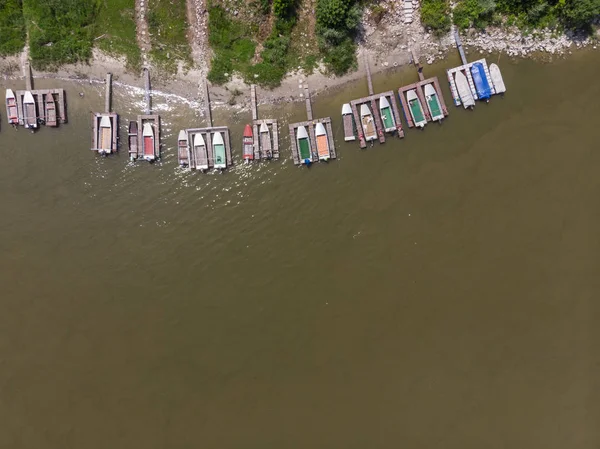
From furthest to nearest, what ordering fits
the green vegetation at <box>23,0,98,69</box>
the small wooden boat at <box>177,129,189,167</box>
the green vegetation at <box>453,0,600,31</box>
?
the small wooden boat at <box>177,129,189,167</box>
the green vegetation at <box>23,0,98,69</box>
the green vegetation at <box>453,0,600,31</box>

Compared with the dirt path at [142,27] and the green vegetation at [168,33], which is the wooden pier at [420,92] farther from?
the dirt path at [142,27]

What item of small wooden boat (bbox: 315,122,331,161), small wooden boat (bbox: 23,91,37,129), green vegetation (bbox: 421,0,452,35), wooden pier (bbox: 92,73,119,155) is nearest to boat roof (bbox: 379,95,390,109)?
small wooden boat (bbox: 315,122,331,161)

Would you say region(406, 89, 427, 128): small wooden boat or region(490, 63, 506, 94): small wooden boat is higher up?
region(490, 63, 506, 94): small wooden boat

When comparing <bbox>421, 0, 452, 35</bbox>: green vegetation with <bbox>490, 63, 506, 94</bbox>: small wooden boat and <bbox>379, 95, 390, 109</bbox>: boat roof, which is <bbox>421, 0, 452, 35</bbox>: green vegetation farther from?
<bbox>379, 95, 390, 109</bbox>: boat roof

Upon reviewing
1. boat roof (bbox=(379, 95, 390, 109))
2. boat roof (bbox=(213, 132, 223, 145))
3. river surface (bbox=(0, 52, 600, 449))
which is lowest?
river surface (bbox=(0, 52, 600, 449))

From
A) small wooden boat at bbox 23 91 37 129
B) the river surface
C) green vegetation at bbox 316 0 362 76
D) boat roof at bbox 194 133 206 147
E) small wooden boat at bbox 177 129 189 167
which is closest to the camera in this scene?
green vegetation at bbox 316 0 362 76

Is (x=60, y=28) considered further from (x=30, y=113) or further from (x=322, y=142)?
(x=322, y=142)

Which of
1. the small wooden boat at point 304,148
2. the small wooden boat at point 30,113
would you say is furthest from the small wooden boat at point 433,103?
the small wooden boat at point 30,113
